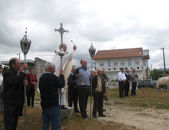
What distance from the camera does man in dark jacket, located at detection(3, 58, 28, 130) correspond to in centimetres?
362

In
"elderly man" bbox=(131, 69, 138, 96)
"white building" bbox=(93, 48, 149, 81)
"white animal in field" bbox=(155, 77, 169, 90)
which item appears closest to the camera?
"elderly man" bbox=(131, 69, 138, 96)

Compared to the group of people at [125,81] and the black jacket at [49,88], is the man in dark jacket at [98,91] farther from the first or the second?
the group of people at [125,81]

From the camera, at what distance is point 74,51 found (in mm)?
5797

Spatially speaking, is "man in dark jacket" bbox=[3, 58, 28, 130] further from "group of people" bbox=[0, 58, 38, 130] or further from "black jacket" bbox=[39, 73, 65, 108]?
"black jacket" bbox=[39, 73, 65, 108]

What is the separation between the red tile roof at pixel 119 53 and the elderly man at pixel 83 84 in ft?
153

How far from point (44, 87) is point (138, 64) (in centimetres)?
5071

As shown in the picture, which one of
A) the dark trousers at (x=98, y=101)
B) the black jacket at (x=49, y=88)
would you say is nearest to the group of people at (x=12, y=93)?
the black jacket at (x=49, y=88)

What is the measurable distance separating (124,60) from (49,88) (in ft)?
168

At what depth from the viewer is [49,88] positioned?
362 centimetres

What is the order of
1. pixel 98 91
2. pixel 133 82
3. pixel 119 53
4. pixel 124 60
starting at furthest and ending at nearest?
1. pixel 119 53
2. pixel 124 60
3. pixel 133 82
4. pixel 98 91

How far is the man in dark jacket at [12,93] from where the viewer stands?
3625mm

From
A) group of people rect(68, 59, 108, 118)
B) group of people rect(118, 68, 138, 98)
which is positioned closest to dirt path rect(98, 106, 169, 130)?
group of people rect(68, 59, 108, 118)

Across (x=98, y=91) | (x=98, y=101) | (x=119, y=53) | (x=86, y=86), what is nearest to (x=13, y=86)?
(x=86, y=86)

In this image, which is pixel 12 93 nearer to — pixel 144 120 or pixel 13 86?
pixel 13 86
